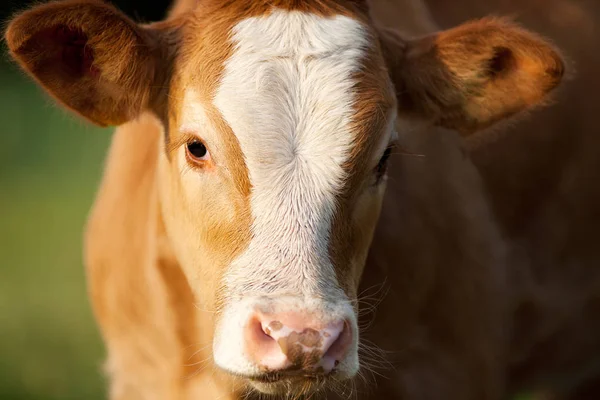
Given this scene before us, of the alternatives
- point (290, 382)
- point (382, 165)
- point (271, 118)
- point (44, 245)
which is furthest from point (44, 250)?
point (290, 382)

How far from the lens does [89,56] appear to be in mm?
3221

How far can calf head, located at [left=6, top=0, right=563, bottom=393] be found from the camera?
9.07 feet

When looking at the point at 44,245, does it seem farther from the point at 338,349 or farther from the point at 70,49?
the point at 338,349

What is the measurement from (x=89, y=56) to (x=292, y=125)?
73 cm

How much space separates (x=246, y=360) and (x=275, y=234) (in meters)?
0.35

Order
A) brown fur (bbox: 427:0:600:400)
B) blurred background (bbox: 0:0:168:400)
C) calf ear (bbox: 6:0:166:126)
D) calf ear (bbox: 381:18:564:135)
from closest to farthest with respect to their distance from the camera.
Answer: calf ear (bbox: 6:0:166:126)
calf ear (bbox: 381:18:564:135)
brown fur (bbox: 427:0:600:400)
blurred background (bbox: 0:0:168:400)

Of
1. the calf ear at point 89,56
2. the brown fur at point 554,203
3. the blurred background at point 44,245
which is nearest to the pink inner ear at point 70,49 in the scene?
the calf ear at point 89,56

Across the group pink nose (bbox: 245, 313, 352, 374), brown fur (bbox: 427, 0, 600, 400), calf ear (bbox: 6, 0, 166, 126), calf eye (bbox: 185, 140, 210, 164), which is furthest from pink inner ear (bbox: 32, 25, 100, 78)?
brown fur (bbox: 427, 0, 600, 400)

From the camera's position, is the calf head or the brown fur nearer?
the calf head

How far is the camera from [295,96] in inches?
117

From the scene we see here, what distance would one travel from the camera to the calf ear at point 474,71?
3408 millimetres

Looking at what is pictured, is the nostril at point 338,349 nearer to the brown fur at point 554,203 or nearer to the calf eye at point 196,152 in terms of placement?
the calf eye at point 196,152

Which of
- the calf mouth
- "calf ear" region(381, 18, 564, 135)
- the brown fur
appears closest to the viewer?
the calf mouth

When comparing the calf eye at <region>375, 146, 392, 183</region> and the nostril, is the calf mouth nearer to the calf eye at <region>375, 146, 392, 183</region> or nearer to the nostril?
the nostril
